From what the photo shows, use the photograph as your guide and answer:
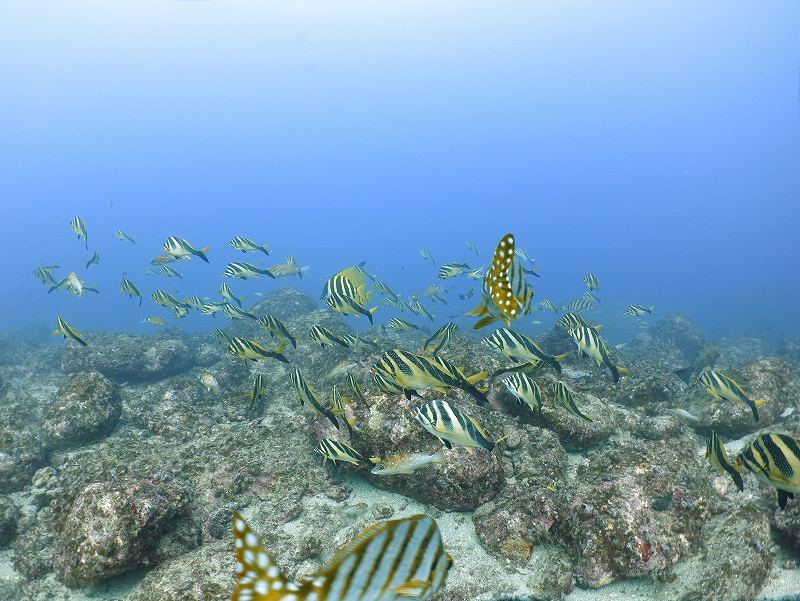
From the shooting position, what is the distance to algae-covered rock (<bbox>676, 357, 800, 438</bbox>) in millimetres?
7269

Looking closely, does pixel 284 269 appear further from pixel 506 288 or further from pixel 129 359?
pixel 506 288

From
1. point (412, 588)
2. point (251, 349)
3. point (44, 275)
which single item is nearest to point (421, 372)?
point (412, 588)

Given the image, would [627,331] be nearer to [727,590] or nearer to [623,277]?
[727,590]

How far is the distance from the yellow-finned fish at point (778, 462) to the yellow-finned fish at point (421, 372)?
1953 millimetres

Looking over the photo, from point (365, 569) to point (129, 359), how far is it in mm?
13557

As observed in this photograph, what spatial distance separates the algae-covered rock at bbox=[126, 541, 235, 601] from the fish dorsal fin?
2983mm

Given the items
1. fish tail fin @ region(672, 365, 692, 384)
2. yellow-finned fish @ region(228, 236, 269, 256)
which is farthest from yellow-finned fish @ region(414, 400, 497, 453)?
yellow-finned fish @ region(228, 236, 269, 256)

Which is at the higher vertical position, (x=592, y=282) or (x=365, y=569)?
(x=365, y=569)

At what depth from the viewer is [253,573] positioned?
57.5 inches

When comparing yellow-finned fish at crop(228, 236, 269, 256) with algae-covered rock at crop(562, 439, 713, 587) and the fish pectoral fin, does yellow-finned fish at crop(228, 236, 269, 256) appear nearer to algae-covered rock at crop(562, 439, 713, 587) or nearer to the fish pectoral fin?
algae-covered rock at crop(562, 439, 713, 587)

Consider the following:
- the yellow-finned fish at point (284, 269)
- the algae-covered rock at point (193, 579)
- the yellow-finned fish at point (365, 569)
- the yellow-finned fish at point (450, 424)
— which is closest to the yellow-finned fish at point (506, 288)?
the yellow-finned fish at point (450, 424)

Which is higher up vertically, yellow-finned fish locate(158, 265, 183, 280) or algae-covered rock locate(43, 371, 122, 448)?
yellow-finned fish locate(158, 265, 183, 280)

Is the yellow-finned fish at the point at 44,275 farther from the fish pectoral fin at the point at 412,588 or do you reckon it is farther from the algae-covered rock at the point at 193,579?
the fish pectoral fin at the point at 412,588

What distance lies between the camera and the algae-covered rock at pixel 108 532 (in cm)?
431
